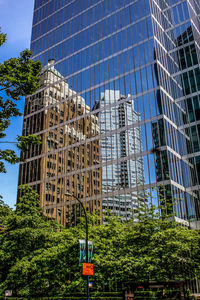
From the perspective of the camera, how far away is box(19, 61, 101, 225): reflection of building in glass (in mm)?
49719

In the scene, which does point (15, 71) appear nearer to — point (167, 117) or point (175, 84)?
point (167, 117)

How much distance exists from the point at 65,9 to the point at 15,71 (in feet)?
180

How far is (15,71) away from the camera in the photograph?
69.9ft

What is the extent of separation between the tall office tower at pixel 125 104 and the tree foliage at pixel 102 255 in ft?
42.8

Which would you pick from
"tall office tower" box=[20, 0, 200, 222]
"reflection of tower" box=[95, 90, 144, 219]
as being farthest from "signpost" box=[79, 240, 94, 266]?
"reflection of tower" box=[95, 90, 144, 219]

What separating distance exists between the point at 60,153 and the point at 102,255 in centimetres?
3220

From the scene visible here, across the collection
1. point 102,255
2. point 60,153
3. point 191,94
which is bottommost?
point 102,255

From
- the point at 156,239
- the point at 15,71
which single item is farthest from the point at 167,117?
the point at 15,71

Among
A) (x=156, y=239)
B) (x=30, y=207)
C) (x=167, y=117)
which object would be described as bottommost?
(x=156, y=239)

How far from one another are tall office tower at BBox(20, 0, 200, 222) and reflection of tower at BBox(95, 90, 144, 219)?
143 mm

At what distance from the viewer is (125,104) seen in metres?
48.0

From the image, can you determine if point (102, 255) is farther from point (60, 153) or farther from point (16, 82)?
point (60, 153)

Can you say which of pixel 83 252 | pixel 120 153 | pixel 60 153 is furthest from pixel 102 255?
pixel 60 153

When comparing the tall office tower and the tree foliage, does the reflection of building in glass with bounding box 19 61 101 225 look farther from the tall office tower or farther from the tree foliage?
the tree foliage
